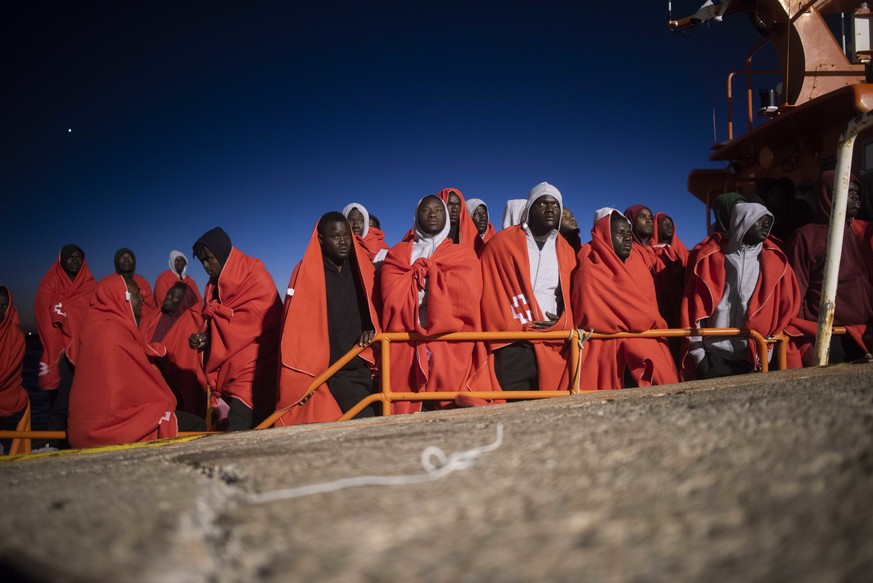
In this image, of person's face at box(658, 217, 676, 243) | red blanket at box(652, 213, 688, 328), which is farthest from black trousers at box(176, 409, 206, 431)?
person's face at box(658, 217, 676, 243)

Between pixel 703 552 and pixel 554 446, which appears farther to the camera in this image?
pixel 554 446

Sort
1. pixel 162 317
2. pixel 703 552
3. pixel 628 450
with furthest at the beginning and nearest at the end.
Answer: pixel 162 317
pixel 628 450
pixel 703 552

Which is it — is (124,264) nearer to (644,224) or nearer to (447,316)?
(447,316)

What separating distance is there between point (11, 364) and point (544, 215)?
6.14 m

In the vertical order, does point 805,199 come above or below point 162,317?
above

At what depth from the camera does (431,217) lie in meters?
4.39

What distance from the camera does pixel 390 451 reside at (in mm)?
1250

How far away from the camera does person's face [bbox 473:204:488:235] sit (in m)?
6.27

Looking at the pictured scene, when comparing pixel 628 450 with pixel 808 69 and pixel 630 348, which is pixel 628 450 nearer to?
pixel 630 348

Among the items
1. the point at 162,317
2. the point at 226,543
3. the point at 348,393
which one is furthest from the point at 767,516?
the point at 162,317

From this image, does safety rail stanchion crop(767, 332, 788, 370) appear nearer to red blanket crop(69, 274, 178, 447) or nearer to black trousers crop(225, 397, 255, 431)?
black trousers crop(225, 397, 255, 431)

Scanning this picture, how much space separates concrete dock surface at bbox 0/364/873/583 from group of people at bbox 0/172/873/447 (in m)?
2.66

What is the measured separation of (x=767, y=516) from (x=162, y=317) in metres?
5.68

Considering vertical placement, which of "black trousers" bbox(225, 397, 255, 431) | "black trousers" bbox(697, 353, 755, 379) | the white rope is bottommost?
"black trousers" bbox(225, 397, 255, 431)
